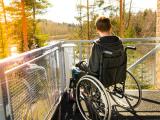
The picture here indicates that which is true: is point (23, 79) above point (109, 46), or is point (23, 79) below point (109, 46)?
below

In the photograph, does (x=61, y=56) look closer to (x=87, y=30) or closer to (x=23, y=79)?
(x=23, y=79)

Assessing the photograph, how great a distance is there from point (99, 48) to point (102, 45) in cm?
5

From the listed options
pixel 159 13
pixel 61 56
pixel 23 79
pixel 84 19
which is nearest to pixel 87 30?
pixel 84 19

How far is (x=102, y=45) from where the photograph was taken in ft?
9.29

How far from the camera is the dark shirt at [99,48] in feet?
9.27

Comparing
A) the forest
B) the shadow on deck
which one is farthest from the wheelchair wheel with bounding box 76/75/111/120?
the forest

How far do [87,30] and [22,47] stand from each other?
20.2ft

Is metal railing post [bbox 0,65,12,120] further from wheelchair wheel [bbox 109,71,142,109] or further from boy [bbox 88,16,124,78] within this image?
wheelchair wheel [bbox 109,71,142,109]

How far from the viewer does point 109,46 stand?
2.85 meters

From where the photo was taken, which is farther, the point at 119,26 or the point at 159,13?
the point at 119,26

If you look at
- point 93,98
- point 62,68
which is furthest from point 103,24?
point 62,68

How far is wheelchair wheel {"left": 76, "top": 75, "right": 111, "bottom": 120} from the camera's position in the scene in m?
2.68

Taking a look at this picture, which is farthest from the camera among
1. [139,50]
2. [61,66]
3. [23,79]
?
[139,50]

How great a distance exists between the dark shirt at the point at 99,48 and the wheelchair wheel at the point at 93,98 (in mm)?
102
